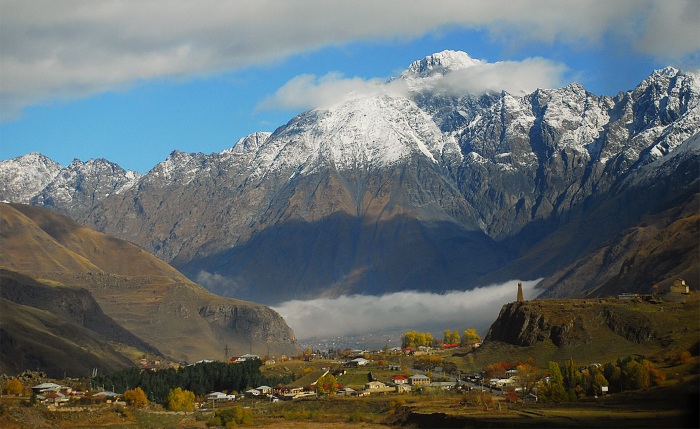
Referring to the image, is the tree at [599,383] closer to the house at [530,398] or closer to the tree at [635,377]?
the tree at [635,377]

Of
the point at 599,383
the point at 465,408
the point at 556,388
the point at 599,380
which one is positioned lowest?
the point at 465,408

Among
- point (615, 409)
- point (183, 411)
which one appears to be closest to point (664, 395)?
point (615, 409)

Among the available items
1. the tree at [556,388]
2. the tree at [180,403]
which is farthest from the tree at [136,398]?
the tree at [556,388]

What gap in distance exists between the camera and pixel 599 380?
156625 mm

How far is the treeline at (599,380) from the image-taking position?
478ft

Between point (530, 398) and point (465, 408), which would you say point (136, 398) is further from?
point (530, 398)

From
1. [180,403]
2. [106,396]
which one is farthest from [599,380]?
[106,396]

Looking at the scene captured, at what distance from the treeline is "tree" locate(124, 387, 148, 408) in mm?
59843

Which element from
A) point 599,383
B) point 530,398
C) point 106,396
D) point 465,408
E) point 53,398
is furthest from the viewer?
point 106,396

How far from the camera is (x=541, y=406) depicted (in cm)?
14700

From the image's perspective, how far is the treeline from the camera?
146 metres

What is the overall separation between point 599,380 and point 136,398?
72.8 meters

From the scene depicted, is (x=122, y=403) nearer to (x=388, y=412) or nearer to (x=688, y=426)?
(x=388, y=412)

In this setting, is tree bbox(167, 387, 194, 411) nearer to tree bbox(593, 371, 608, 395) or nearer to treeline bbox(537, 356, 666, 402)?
treeline bbox(537, 356, 666, 402)
